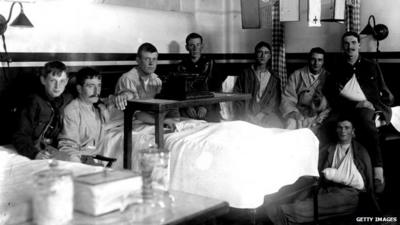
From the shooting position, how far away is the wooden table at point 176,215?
1.75m

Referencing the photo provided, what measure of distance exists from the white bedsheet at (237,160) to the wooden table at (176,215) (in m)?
1.22

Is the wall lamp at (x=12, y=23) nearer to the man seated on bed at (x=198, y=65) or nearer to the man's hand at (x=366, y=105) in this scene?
the man seated on bed at (x=198, y=65)

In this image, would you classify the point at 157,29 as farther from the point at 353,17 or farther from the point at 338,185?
the point at 338,185

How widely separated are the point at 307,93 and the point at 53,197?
157 inches

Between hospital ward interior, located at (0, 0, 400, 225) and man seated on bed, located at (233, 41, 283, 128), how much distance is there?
16 millimetres

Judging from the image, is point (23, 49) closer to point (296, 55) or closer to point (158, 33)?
point (158, 33)

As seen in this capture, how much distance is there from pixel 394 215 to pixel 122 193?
3454 mm

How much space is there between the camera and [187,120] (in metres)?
4.43

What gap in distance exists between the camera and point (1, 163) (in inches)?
109

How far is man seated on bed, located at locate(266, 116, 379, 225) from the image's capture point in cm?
407

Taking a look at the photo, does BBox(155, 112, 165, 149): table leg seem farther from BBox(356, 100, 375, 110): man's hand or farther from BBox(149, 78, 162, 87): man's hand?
BBox(356, 100, 375, 110): man's hand

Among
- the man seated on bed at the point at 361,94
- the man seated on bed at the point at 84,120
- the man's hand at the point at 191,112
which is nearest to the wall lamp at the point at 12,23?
the man seated on bed at the point at 84,120

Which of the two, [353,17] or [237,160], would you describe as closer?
[237,160]

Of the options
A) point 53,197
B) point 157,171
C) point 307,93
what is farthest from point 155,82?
point 53,197
